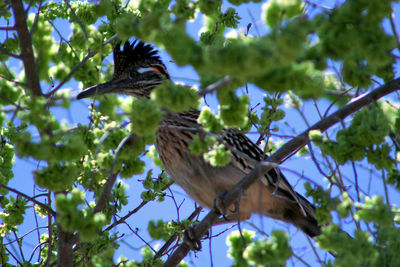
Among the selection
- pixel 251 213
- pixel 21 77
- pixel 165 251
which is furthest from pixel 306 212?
pixel 21 77

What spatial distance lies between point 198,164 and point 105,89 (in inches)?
44.6

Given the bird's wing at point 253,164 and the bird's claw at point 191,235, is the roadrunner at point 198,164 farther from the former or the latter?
the bird's claw at point 191,235

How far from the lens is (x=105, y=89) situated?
4527 millimetres

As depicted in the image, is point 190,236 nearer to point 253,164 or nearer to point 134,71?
point 253,164

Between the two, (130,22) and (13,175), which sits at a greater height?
(13,175)

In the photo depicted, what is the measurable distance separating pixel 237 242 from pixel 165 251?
1.68 m

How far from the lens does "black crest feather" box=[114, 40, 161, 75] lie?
16.5 feet

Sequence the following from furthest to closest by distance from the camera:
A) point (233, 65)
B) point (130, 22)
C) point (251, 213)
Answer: point (251, 213) → point (130, 22) → point (233, 65)

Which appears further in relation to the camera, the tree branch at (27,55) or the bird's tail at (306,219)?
the bird's tail at (306,219)

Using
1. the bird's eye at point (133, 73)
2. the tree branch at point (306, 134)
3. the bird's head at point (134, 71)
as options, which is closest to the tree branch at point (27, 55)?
the tree branch at point (306, 134)

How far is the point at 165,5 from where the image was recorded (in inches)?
97.2

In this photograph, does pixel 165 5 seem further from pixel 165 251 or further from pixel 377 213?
pixel 165 251

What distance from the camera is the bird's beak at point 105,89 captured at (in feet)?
12.9

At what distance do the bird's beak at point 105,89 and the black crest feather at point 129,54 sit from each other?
0.17 meters
